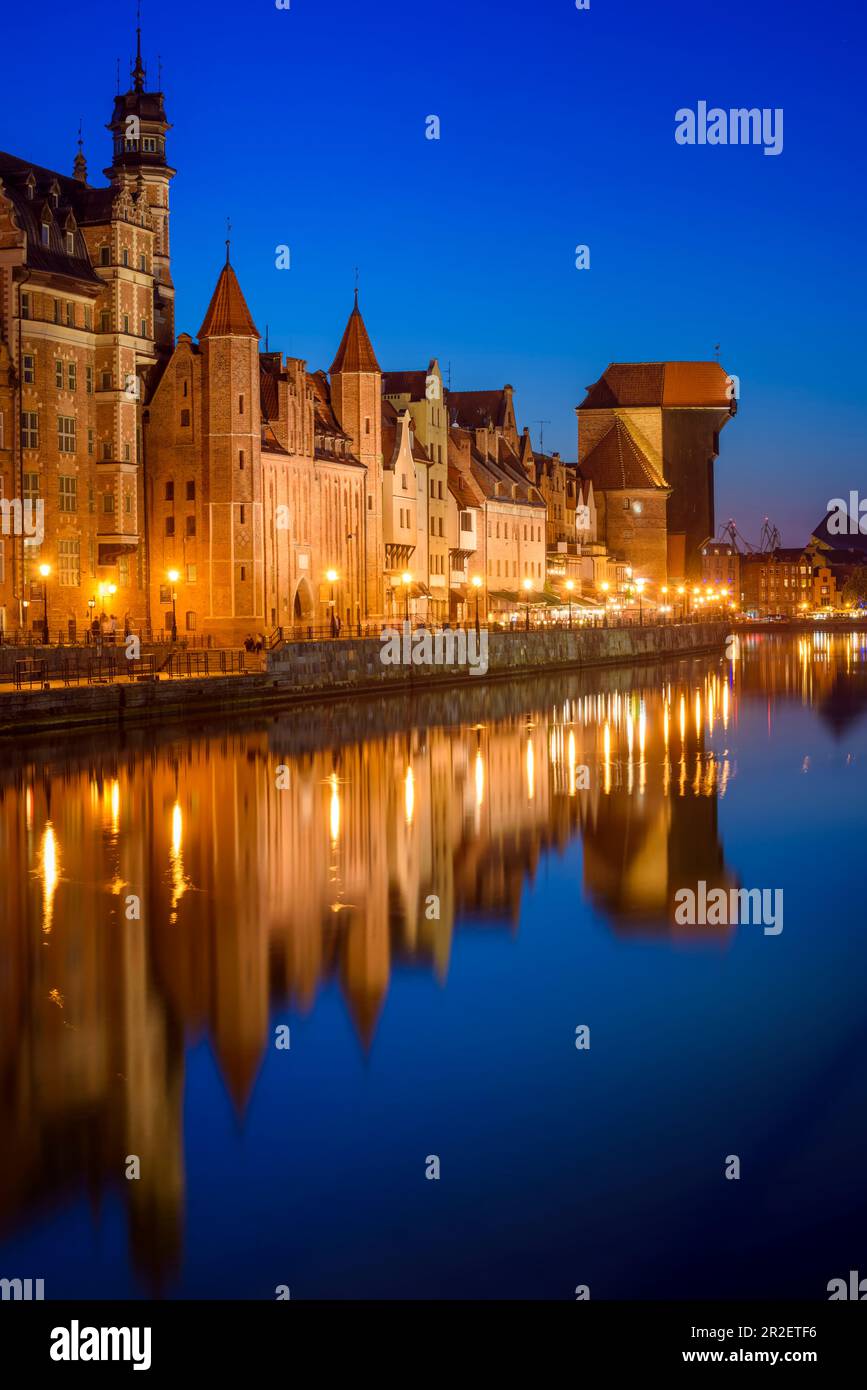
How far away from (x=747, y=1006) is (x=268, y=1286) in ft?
30.3

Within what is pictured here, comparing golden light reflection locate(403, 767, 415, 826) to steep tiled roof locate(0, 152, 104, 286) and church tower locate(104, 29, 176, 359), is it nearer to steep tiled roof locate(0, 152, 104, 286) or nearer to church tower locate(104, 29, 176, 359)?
steep tiled roof locate(0, 152, 104, 286)

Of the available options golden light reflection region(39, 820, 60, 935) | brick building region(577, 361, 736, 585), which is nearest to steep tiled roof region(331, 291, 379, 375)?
golden light reflection region(39, 820, 60, 935)

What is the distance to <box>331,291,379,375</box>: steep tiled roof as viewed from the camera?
8081 centimetres

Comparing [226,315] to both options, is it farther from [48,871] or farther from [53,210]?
[48,871]

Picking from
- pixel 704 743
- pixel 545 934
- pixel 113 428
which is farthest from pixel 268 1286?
pixel 113 428

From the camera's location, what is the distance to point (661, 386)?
471ft

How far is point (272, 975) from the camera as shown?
20453mm

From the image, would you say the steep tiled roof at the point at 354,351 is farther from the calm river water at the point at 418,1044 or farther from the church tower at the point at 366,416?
the calm river water at the point at 418,1044

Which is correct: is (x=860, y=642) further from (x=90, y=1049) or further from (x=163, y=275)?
(x=90, y=1049)

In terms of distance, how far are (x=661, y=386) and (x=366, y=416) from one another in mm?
67108

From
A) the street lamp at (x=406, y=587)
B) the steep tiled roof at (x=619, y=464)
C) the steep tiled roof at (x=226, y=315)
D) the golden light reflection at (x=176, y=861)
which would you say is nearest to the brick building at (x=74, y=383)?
the steep tiled roof at (x=226, y=315)

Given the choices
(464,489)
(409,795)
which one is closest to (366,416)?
(464,489)

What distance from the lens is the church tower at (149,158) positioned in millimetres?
76312

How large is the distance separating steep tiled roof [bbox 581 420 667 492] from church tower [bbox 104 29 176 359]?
65.4 m
